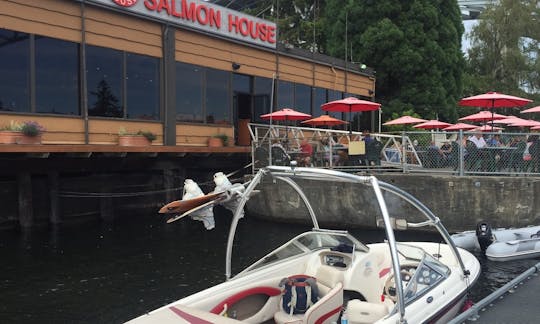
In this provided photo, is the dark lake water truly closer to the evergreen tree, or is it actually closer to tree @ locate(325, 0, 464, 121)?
the evergreen tree

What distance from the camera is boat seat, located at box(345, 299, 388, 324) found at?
5371 millimetres

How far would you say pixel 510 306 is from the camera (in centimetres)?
642

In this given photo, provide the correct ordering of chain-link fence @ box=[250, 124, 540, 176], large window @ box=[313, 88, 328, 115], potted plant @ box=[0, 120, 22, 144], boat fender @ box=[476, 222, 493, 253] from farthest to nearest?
large window @ box=[313, 88, 328, 115], chain-link fence @ box=[250, 124, 540, 176], potted plant @ box=[0, 120, 22, 144], boat fender @ box=[476, 222, 493, 253]

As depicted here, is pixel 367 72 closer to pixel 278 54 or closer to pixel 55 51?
pixel 278 54

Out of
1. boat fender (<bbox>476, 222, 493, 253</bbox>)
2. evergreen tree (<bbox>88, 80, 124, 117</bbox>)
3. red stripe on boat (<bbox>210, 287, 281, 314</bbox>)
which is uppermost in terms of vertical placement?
evergreen tree (<bbox>88, 80, 124, 117</bbox>)

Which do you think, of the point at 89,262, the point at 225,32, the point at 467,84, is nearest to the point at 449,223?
the point at 89,262

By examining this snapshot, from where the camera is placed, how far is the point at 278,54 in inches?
825

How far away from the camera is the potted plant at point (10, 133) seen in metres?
11.9

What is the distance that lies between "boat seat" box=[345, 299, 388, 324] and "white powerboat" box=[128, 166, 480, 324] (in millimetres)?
10

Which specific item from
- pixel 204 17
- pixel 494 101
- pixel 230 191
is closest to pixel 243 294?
pixel 230 191

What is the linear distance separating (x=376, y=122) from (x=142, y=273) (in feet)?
66.5

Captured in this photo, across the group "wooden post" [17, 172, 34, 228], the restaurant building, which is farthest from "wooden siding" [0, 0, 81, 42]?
"wooden post" [17, 172, 34, 228]

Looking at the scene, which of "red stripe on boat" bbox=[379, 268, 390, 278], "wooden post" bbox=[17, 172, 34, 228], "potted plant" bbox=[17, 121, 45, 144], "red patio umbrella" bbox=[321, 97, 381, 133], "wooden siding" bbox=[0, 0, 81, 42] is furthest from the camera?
"red patio umbrella" bbox=[321, 97, 381, 133]

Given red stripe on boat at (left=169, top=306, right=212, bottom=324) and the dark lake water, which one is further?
the dark lake water
